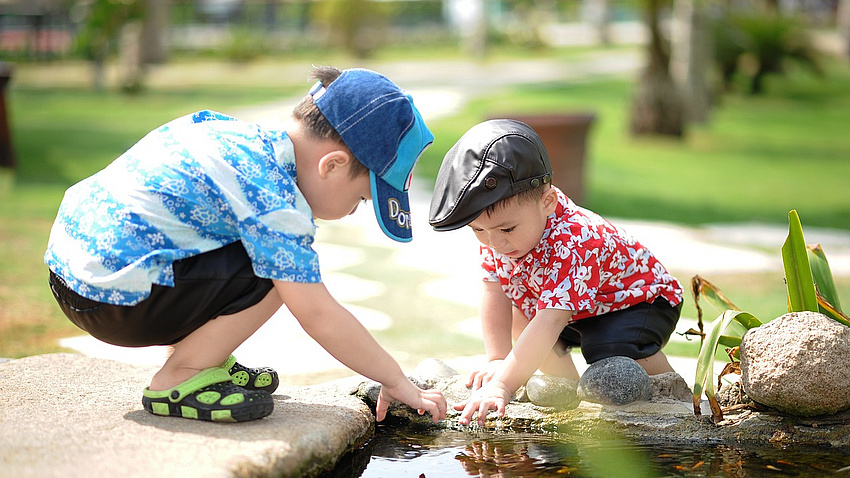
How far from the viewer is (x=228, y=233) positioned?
2238mm

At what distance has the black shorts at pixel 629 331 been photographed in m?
2.67

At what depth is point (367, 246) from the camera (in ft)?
18.7

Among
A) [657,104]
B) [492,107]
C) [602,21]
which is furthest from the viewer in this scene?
[602,21]

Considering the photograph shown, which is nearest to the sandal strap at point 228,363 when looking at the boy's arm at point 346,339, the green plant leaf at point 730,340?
the boy's arm at point 346,339

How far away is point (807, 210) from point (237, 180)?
6.21 metres

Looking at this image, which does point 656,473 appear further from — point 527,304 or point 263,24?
point 263,24

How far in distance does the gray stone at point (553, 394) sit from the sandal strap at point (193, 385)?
2.78 feet

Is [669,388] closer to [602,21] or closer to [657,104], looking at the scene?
[657,104]

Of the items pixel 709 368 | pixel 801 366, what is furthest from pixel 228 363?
pixel 801 366

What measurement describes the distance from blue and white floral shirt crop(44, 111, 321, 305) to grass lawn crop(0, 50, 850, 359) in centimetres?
143

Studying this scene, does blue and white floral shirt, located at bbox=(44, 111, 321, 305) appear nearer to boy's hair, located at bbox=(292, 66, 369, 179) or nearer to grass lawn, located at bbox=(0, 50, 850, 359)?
boy's hair, located at bbox=(292, 66, 369, 179)

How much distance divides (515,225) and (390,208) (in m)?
0.38

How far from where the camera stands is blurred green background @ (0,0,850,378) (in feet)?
15.8

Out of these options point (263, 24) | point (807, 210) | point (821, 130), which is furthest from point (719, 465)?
point (263, 24)
